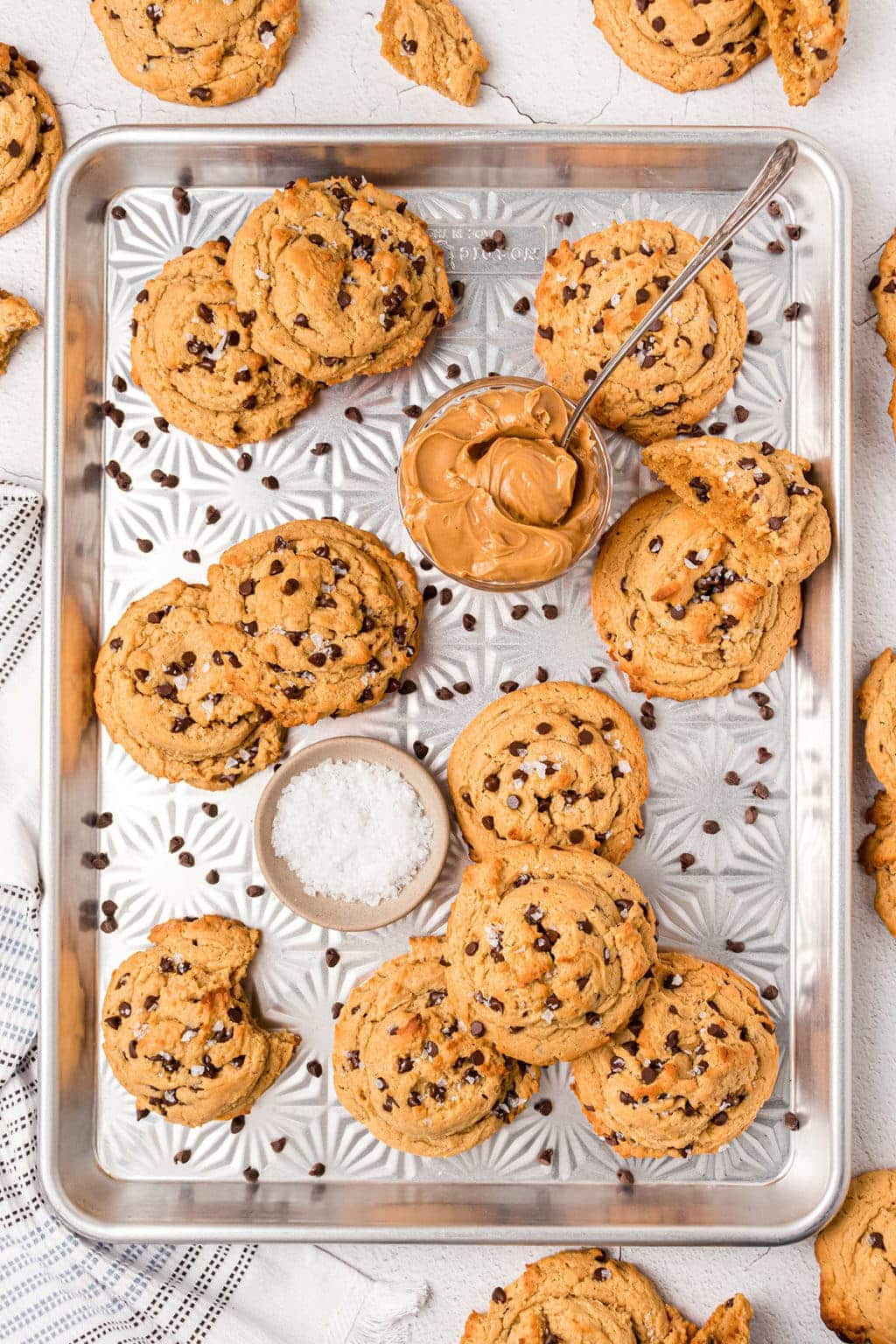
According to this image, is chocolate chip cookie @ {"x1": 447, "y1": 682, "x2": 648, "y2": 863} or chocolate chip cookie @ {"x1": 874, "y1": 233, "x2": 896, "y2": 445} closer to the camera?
chocolate chip cookie @ {"x1": 447, "y1": 682, "x2": 648, "y2": 863}

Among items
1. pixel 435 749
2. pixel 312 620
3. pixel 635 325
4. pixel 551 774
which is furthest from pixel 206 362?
pixel 551 774

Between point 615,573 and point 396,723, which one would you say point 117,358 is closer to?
point 396,723

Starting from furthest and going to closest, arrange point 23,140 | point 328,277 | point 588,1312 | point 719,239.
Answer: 1. point 23,140
2. point 588,1312
3. point 328,277
4. point 719,239

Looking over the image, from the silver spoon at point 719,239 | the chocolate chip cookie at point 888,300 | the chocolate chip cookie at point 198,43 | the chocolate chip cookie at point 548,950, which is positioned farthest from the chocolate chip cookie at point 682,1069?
the chocolate chip cookie at point 198,43

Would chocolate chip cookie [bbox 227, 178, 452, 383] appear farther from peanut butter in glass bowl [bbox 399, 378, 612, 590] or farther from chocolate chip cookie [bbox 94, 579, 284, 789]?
chocolate chip cookie [bbox 94, 579, 284, 789]

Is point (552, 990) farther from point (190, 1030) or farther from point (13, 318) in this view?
point (13, 318)

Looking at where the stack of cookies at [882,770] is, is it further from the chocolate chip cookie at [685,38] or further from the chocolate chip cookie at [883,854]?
the chocolate chip cookie at [685,38]

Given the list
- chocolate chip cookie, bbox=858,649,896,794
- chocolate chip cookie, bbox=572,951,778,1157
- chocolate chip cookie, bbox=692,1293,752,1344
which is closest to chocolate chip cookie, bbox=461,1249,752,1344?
chocolate chip cookie, bbox=692,1293,752,1344

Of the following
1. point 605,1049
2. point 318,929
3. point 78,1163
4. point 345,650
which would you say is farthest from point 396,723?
point 78,1163
